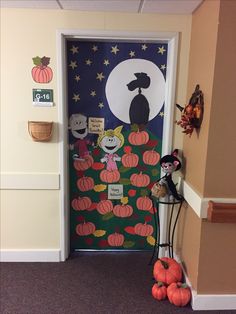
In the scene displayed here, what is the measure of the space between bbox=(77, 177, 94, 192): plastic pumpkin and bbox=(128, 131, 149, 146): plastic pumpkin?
51 centimetres

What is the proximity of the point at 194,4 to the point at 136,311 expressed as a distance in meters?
2.17

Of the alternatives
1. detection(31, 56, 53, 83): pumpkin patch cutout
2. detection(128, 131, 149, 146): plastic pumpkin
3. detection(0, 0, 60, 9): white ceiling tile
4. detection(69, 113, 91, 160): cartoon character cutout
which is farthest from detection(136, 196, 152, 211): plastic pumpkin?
detection(0, 0, 60, 9): white ceiling tile

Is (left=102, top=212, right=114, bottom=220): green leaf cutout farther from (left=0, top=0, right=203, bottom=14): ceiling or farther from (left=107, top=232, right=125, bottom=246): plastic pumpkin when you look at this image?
(left=0, top=0, right=203, bottom=14): ceiling

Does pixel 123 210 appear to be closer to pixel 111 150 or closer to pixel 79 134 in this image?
pixel 111 150

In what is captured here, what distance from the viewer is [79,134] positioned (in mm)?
2623

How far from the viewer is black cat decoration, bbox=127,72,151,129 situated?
2.53 metres

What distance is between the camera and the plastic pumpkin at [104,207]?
274cm

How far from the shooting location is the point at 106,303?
84.1 inches

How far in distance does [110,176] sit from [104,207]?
0.29m

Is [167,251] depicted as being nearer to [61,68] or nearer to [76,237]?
[76,237]

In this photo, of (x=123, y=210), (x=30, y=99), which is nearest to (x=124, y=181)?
(x=123, y=210)

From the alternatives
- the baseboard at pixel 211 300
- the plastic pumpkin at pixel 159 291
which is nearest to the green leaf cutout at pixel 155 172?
the plastic pumpkin at pixel 159 291

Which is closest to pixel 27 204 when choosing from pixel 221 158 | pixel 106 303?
pixel 106 303

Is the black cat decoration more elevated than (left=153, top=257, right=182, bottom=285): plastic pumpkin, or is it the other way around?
the black cat decoration
